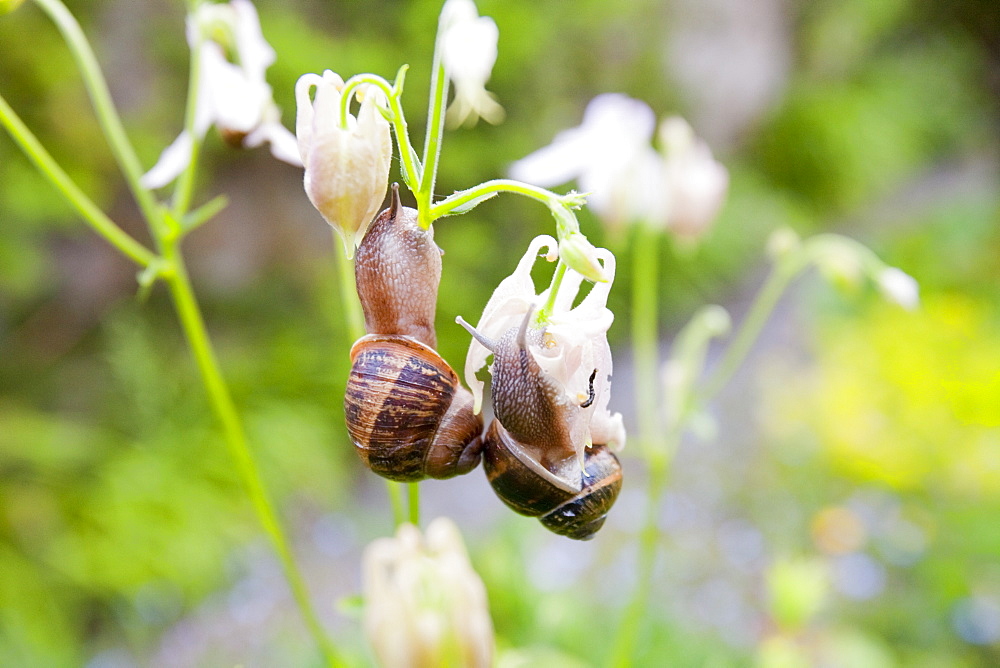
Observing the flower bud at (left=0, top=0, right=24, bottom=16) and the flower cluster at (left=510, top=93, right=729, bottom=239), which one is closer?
the flower bud at (left=0, top=0, right=24, bottom=16)

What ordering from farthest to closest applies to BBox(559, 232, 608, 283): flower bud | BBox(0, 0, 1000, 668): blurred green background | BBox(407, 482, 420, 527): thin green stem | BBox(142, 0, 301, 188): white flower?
BBox(0, 0, 1000, 668): blurred green background → BBox(142, 0, 301, 188): white flower → BBox(407, 482, 420, 527): thin green stem → BBox(559, 232, 608, 283): flower bud

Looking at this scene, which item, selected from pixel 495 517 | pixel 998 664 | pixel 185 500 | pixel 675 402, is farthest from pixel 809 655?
pixel 185 500

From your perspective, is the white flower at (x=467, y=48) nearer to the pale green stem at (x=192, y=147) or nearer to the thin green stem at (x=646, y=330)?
the pale green stem at (x=192, y=147)

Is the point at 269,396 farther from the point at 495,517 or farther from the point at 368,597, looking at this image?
the point at 368,597

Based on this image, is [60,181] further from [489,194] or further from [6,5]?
[489,194]

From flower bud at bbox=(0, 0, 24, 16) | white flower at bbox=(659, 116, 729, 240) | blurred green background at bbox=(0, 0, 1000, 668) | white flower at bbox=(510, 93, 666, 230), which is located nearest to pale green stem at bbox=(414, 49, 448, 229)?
flower bud at bbox=(0, 0, 24, 16)

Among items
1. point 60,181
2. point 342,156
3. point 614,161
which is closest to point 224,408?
point 60,181

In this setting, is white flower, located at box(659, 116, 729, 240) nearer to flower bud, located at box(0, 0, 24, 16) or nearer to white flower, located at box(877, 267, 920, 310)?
white flower, located at box(877, 267, 920, 310)

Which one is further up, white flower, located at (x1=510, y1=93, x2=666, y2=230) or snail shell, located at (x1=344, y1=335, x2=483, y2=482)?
white flower, located at (x1=510, y1=93, x2=666, y2=230)
